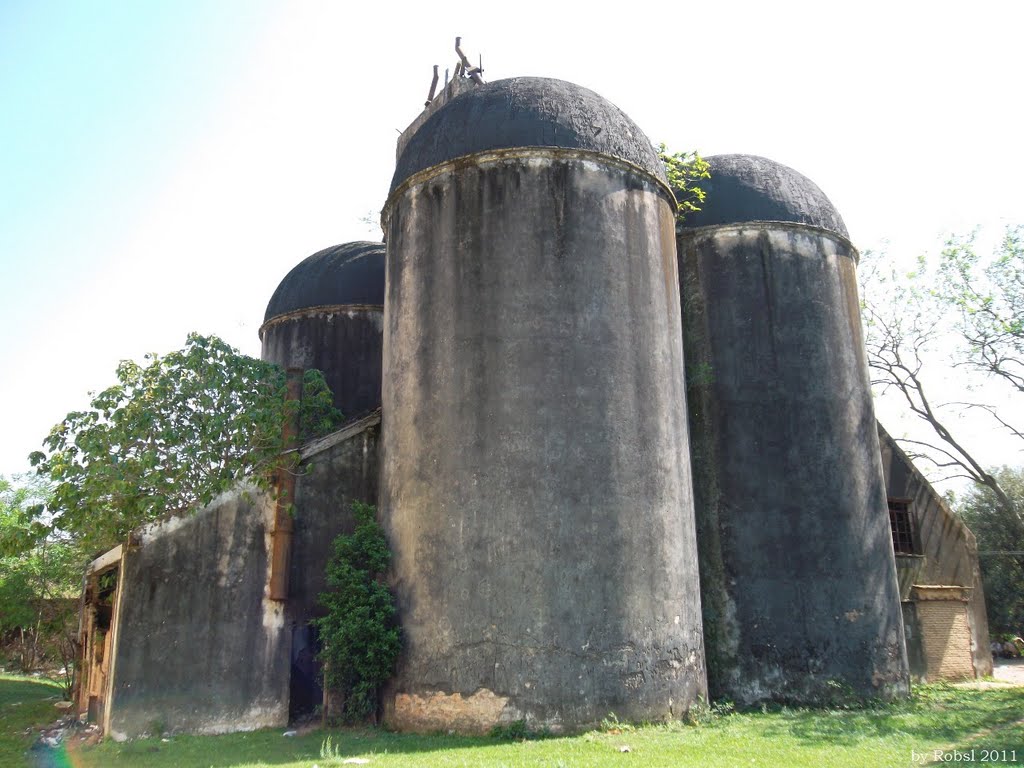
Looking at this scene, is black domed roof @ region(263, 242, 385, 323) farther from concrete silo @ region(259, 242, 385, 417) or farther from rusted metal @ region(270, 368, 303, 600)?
rusted metal @ region(270, 368, 303, 600)

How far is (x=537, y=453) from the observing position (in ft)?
35.3

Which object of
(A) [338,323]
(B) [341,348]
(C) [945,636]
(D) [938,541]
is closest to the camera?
(C) [945,636]

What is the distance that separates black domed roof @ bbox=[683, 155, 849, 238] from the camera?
1505cm

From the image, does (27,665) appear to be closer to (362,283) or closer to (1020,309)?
(362,283)

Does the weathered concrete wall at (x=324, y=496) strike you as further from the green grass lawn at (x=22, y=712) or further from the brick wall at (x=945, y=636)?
→ the brick wall at (x=945, y=636)

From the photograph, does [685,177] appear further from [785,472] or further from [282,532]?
[282,532]

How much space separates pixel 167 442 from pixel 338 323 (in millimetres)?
5789

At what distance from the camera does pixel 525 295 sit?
1141 centimetres

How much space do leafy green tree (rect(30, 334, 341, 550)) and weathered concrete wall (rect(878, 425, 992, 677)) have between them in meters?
12.9

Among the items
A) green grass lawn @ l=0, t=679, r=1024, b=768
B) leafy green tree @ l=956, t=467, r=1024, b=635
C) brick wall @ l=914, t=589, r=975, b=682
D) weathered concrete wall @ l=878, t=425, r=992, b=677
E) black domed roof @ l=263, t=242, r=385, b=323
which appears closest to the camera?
green grass lawn @ l=0, t=679, r=1024, b=768

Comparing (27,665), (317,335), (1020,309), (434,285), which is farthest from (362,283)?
(27,665)

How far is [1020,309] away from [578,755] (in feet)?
52.9

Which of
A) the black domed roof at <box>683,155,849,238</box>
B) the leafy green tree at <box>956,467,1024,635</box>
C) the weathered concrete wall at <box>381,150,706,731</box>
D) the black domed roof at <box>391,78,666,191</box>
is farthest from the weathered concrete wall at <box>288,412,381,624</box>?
the leafy green tree at <box>956,467,1024,635</box>

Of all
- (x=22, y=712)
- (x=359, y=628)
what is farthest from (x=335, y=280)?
(x=22, y=712)
